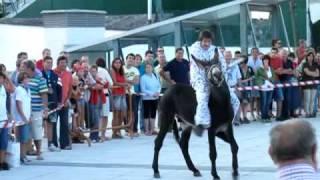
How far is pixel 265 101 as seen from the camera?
21.6 meters

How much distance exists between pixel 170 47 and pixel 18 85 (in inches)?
486

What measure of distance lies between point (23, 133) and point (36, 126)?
1.17 ft

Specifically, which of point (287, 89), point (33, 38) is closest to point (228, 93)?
point (287, 89)

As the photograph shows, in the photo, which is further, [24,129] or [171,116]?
[24,129]

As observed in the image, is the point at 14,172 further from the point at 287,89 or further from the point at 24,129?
the point at 287,89

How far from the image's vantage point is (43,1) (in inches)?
1494

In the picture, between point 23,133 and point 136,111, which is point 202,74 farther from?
point 136,111

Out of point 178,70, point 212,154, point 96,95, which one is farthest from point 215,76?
point 96,95

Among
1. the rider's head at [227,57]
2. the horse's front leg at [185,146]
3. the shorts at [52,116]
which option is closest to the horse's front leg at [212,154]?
the horse's front leg at [185,146]

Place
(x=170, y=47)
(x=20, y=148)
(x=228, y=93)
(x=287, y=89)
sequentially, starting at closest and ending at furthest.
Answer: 1. (x=228, y=93)
2. (x=20, y=148)
3. (x=287, y=89)
4. (x=170, y=47)

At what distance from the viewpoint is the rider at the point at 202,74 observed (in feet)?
39.4

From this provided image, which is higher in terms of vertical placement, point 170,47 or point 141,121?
point 170,47

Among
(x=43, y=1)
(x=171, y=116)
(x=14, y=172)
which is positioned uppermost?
(x=43, y=1)

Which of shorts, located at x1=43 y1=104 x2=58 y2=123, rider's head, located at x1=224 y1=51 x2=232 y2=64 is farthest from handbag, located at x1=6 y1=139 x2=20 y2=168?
rider's head, located at x1=224 y1=51 x2=232 y2=64
